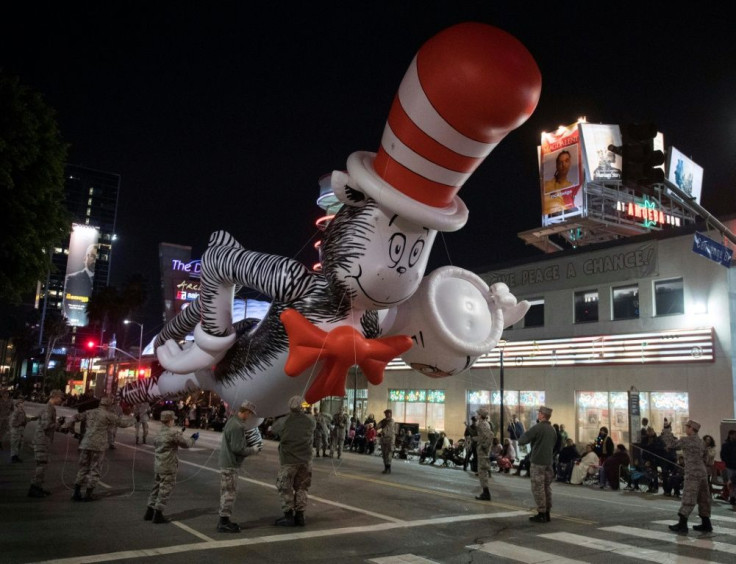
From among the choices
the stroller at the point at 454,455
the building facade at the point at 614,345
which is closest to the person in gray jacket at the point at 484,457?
the building facade at the point at 614,345

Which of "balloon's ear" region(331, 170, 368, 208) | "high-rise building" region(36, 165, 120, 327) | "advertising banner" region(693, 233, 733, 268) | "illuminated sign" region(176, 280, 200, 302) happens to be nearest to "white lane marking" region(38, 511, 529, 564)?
"balloon's ear" region(331, 170, 368, 208)

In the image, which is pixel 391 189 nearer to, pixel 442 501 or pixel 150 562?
pixel 150 562

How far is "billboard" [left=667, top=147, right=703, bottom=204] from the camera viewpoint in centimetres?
3284

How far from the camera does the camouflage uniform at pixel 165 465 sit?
8.27 metres

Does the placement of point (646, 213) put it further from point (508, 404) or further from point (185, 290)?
point (185, 290)

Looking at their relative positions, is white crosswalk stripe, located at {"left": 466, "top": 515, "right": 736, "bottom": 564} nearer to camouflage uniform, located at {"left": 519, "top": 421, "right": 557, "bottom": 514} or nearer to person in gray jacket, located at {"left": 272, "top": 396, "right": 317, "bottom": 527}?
camouflage uniform, located at {"left": 519, "top": 421, "right": 557, "bottom": 514}

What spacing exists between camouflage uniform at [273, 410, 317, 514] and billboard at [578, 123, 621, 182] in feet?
97.1

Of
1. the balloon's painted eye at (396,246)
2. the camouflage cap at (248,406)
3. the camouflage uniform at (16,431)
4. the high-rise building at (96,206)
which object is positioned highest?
the high-rise building at (96,206)

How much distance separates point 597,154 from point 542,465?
28697mm

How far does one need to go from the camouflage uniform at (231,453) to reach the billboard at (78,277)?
86.0 m

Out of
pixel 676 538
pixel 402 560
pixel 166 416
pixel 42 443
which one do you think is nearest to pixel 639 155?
pixel 676 538

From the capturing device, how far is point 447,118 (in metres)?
4.93

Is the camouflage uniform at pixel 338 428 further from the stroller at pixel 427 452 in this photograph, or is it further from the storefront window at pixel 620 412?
the storefront window at pixel 620 412

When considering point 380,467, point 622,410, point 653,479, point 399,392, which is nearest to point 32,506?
point 380,467
